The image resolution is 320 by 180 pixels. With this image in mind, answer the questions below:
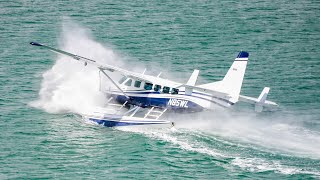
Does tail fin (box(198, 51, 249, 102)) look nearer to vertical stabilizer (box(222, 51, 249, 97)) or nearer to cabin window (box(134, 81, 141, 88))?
vertical stabilizer (box(222, 51, 249, 97))

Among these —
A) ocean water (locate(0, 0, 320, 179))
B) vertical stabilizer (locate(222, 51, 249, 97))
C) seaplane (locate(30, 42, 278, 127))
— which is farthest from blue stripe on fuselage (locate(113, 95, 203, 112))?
vertical stabilizer (locate(222, 51, 249, 97))

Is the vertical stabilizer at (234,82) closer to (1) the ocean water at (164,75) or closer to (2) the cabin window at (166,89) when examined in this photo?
(1) the ocean water at (164,75)

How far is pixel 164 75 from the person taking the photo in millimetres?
55312

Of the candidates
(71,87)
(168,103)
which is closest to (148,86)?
(168,103)

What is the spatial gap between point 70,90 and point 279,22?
28761 millimetres

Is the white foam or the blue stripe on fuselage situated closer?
the blue stripe on fuselage

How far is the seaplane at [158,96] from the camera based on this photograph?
143ft

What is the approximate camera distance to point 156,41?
63.5 metres

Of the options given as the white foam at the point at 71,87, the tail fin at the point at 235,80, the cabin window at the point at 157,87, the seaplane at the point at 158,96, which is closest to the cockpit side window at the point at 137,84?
the seaplane at the point at 158,96

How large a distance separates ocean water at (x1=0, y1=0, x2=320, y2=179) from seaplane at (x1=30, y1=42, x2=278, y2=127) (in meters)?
0.87

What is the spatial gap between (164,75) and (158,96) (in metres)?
10.0

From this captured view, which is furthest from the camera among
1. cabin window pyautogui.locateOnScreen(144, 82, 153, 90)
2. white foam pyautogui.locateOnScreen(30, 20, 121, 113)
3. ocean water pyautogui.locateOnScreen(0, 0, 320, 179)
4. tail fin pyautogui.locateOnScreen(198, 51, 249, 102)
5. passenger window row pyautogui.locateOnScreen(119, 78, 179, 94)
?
white foam pyautogui.locateOnScreen(30, 20, 121, 113)

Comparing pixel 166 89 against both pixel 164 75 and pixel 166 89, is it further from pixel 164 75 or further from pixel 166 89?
pixel 164 75

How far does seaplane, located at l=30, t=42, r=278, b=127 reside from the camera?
4353 centimetres
